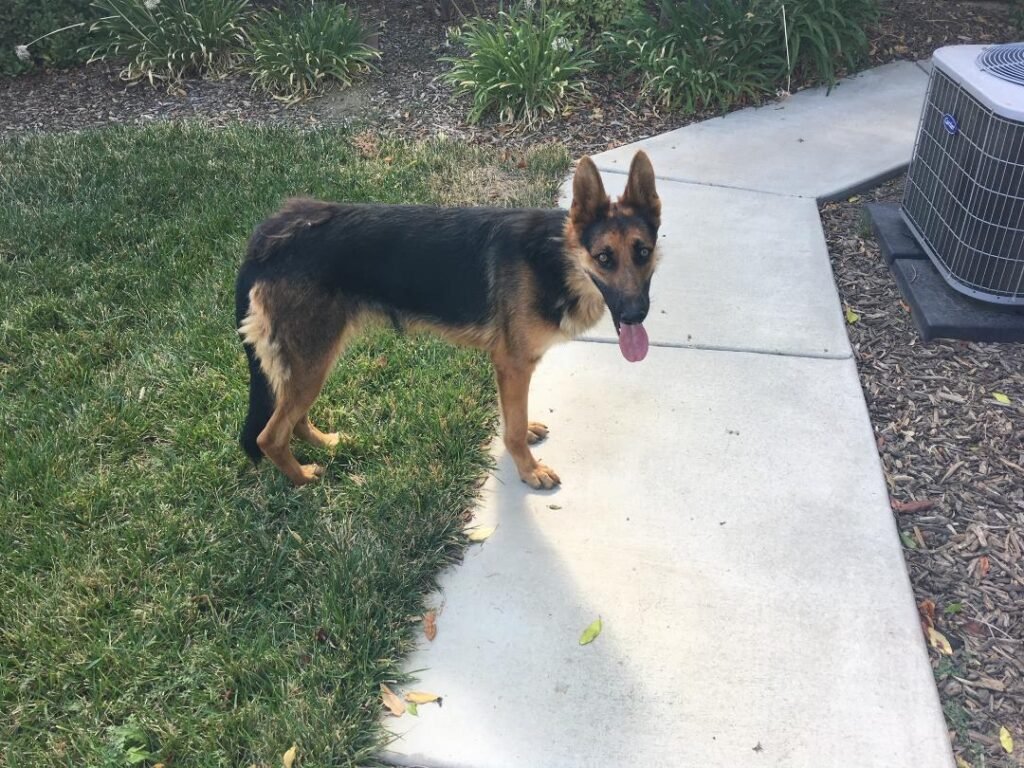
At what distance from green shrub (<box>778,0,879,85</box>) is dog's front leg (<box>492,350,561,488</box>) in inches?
194

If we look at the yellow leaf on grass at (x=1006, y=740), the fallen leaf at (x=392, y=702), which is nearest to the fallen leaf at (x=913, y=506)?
the yellow leaf on grass at (x=1006, y=740)

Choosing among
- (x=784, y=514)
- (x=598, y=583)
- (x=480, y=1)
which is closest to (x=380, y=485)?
(x=598, y=583)

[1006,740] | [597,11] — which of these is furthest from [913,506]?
[597,11]

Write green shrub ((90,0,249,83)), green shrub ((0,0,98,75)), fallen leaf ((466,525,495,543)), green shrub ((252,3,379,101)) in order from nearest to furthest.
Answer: fallen leaf ((466,525,495,543)) < green shrub ((252,3,379,101)) < green shrub ((90,0,249,83)) < green shrub ((0,0,98,75))

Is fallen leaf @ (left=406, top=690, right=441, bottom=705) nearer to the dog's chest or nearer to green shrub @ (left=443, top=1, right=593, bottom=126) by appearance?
the dog's chest

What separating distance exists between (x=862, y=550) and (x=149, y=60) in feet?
25.4

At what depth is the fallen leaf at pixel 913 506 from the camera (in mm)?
3346

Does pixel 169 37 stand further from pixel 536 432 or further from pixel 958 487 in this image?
pixel 958 487

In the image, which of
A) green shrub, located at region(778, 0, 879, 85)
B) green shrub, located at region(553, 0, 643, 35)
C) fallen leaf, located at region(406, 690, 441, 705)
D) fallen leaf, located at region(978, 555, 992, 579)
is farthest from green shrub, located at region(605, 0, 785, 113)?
fallen leaf, located at region(406, 690, 441, 705)

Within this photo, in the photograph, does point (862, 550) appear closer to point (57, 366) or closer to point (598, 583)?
point (598, 583)

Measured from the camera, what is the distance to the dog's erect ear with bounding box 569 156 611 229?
2994 mm

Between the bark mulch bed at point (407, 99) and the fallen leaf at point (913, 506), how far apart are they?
3940mm

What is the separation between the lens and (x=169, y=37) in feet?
24.9

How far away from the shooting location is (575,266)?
10.7 ft
